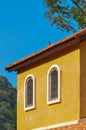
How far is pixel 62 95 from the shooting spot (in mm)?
21906

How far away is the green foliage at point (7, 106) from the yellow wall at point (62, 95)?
94.4 meters

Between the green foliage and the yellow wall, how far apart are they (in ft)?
310

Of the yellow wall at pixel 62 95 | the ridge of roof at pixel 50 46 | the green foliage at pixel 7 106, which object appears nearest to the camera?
the ridge of roof at pixel 50 46

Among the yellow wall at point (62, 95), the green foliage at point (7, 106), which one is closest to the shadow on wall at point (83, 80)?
the yellow wall at point (62, 95)

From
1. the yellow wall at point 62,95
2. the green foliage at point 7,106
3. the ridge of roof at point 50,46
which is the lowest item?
the yellow wall at point 62,95

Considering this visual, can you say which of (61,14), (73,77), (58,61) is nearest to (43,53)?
(58,61)

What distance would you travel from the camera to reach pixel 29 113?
24719 mm

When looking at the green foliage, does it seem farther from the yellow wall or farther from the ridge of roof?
the yellow wall

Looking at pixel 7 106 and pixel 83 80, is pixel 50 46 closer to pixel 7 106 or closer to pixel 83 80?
pixel 83 80

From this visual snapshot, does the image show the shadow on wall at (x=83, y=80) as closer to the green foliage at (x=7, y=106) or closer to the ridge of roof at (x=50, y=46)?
the ridge of roof at (x=50, y=46)

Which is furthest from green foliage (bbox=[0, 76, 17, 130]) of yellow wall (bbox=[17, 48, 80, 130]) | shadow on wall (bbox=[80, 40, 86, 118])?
shadow on wall (bbox=[80, 40, 86, 118])

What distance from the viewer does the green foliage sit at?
124262 millimetres

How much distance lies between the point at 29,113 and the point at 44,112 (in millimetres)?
1658

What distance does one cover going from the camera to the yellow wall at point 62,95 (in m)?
21.0
